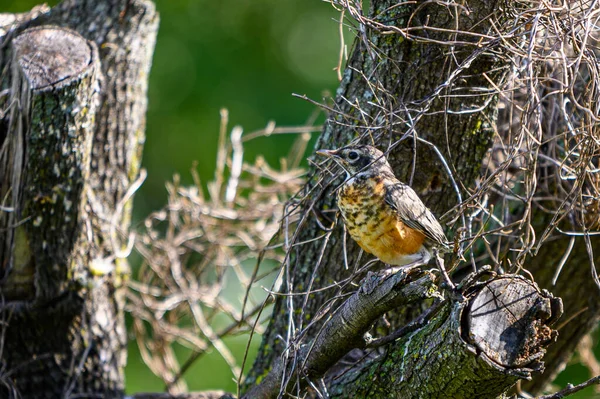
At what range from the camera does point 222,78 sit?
31.4ft

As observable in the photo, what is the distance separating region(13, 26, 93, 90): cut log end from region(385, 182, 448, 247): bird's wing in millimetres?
1570

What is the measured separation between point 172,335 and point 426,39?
3103 millimetres

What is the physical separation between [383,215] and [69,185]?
1570 millimetres

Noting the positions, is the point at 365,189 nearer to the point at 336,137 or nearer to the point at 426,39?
the point at 336,137

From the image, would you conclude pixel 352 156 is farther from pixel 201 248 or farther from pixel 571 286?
pixel 201 248

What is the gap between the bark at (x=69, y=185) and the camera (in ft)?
11.5

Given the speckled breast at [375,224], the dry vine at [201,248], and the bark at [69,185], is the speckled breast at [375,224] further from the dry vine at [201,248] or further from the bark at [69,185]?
the dry vine at [201,248]

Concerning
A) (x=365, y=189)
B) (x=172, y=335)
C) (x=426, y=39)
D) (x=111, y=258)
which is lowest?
(x=172, y=335)

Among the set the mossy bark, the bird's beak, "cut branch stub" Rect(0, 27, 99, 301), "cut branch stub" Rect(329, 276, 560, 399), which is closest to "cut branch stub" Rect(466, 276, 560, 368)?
"cut branch stub" Rect(329, 276, 560, 399)

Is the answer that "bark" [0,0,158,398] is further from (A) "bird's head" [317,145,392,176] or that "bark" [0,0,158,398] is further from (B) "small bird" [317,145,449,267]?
(B) "small bird" [317,145,449,267]

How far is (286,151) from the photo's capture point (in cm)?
914

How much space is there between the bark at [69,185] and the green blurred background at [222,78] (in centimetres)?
464

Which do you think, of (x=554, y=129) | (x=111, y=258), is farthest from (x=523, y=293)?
(x=111, y=258)

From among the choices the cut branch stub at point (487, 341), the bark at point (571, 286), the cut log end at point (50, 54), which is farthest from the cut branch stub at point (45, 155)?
the bark at point (571, 286)
